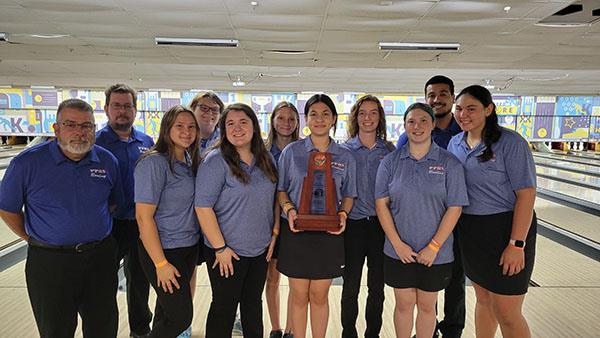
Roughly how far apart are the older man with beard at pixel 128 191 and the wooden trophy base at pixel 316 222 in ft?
3.04

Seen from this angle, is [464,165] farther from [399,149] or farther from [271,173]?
[271,173]

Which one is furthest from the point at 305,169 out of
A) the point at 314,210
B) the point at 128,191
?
the point at 128,191

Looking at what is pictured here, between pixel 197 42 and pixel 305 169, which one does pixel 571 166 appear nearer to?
pixel 197 42

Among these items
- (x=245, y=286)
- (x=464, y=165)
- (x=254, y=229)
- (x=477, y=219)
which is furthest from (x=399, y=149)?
(x=245, y=286)

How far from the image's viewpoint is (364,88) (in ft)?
33.0

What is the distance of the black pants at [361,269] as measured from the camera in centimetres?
195

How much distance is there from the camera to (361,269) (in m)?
2.02

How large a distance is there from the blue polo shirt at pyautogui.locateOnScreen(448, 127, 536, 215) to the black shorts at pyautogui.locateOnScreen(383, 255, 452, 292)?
302 millimetres

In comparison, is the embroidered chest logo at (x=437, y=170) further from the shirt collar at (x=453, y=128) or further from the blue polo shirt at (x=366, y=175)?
the shirt collar at (x=453, y=128)

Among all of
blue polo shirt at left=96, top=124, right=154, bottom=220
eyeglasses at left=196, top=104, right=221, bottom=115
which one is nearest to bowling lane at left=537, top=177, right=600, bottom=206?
eyeglasses at left=196, top=104, right=221, bottom=115

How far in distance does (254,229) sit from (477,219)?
3.28 feet

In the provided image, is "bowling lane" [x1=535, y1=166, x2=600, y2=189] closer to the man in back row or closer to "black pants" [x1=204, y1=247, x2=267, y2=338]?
the man in back row

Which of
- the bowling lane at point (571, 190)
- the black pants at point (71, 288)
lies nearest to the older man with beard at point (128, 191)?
the black pants at point (71, 288)

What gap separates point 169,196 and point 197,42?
408cm
